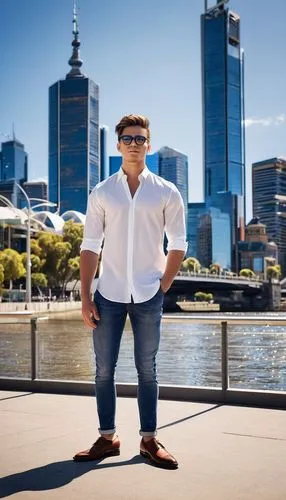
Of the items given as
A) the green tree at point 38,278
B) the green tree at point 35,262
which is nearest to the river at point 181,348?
the green tree at point 35,262

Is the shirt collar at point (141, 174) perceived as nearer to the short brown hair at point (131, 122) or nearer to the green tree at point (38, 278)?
the short brown hair at point (131, 122)

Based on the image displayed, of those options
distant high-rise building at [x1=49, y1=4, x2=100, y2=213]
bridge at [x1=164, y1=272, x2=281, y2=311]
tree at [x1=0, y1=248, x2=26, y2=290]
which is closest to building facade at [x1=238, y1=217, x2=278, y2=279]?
distant high-rise building at [x1=49, y1=4, x2=100, y2=213]

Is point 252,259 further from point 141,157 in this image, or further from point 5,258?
point 141,157

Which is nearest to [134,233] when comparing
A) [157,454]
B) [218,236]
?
[157,454]

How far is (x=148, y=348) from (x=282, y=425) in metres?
1.41

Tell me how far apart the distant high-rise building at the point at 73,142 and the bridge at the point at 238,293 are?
365 feet

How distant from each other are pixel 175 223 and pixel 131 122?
60cm

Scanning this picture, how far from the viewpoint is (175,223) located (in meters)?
3.37

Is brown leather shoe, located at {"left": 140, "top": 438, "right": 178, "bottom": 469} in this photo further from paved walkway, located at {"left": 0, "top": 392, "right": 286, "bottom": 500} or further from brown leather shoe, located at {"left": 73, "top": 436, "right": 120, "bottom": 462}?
brown leather shoe, located at {"left": 73, "top": 436, "right": 120, "bottom": 462}

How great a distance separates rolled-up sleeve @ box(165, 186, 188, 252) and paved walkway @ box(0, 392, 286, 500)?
115cm

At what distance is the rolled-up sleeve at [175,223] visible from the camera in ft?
11.0

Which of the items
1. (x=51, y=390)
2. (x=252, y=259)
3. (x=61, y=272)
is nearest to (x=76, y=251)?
(x=61, y=272)

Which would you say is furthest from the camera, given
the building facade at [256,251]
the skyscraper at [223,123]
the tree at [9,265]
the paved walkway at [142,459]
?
the skyscraper at [223,123]

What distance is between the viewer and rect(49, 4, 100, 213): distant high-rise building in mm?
191250
